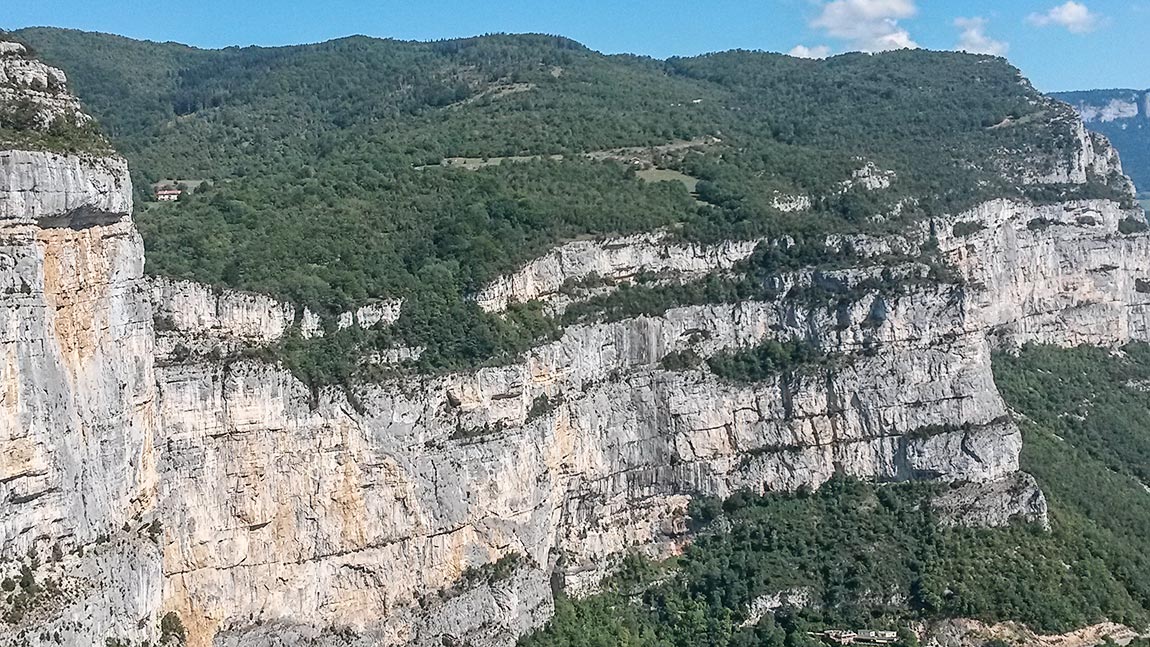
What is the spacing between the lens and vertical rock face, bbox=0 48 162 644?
28.3 m

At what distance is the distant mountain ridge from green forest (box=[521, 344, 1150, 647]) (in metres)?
144

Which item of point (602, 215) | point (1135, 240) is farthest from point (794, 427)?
point (1135, 240)

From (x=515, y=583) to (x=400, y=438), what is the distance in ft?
23.2

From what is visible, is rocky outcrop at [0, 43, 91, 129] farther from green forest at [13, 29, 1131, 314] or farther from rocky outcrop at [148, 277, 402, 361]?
green forest at [13, 29, 1131, 314]

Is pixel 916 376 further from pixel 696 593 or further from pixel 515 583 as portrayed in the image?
pixel 515 583

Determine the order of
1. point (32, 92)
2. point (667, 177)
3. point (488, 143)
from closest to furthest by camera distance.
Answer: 1. point (32, 92)
2. point (667, 177)
3. point (488, 143)

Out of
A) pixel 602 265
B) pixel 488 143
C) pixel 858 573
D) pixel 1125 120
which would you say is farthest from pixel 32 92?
pixel 1125 120

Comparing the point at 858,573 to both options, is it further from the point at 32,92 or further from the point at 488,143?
the point at 32,92

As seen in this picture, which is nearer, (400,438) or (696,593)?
(400,438)

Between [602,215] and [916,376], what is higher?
[602,215]

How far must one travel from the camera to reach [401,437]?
135ft

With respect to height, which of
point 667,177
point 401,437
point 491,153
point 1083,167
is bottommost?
point 401,437

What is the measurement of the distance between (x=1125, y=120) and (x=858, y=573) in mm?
164269

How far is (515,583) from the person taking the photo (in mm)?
44125
